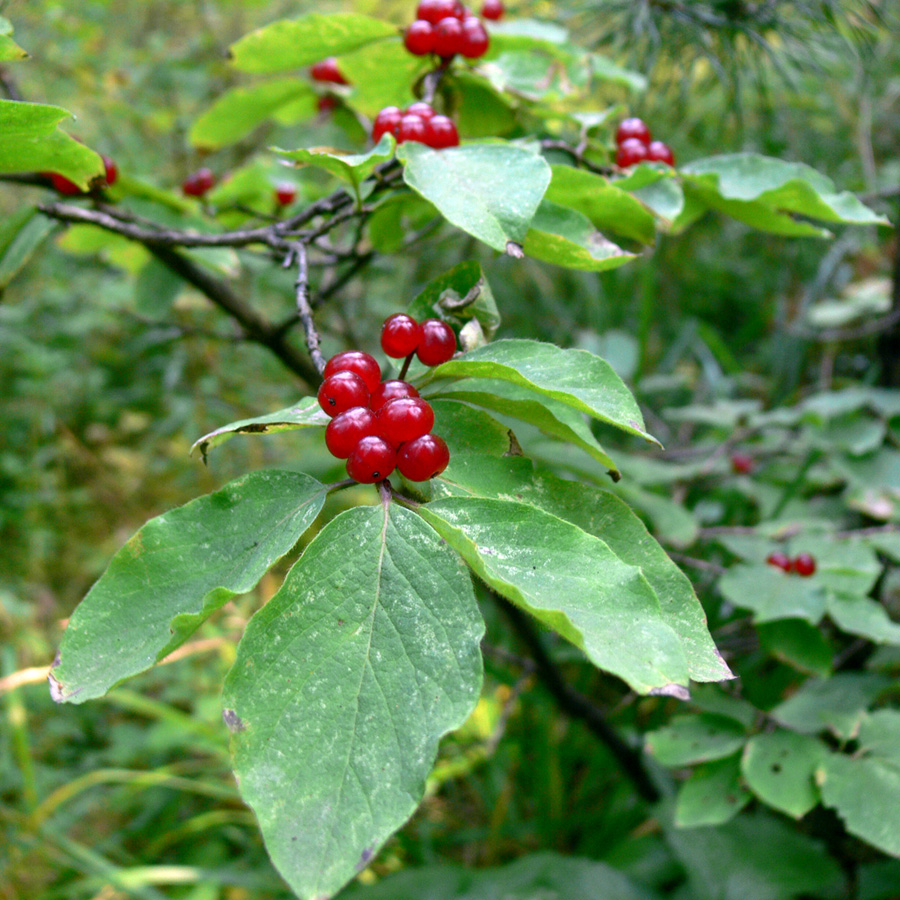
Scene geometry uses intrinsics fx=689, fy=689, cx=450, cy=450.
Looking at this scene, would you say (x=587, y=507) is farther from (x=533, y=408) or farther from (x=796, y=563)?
(x=796, y=563)

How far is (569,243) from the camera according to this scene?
0.45 metres

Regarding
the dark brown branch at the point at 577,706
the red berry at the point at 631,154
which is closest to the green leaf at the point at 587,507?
the red berry at the point at 631,154

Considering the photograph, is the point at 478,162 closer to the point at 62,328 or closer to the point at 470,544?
the point at 470,544

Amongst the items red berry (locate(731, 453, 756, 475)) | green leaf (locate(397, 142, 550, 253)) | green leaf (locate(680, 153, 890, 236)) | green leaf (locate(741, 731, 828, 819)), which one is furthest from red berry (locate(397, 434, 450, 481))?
red berry (locate(731, 453, 756, 475))

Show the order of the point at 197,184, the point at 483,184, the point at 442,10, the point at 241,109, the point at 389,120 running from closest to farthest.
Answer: the point at 483,184, the point at 389,120, the point at 442,10, the point at 241,109, the point at 197,184

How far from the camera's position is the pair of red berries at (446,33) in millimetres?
649

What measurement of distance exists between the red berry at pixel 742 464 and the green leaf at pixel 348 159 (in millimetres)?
1277

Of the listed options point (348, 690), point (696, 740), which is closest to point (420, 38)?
point (348, 690)

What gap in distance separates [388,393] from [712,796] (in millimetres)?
709

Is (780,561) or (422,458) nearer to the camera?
(422,458)

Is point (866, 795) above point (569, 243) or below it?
below

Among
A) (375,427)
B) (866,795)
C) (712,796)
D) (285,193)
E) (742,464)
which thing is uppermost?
(375,427)

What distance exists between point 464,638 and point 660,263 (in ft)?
8.04

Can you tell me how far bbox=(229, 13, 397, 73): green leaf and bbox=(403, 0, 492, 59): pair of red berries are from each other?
3cm
